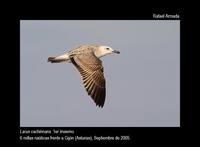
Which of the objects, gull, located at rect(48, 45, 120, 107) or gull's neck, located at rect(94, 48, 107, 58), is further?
gull's neck, located at rect(94, 48, 107, 58)

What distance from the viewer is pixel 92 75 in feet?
19.3

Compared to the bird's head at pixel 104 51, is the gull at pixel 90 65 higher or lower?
lower

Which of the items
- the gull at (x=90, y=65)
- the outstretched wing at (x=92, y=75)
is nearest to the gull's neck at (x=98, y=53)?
the gull at (x=90, y=65)

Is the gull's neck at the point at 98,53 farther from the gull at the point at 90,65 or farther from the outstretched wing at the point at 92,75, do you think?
the outstretched wing at the point at 92,75

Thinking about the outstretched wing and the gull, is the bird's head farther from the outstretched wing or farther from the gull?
the outstretched wing

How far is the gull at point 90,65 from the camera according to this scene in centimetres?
573

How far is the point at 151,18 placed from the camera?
6082mm

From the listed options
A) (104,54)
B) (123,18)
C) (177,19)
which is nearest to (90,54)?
(104,54)

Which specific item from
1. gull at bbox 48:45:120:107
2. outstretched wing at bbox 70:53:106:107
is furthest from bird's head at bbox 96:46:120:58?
outstretched wing at bbox 70:53:106:107

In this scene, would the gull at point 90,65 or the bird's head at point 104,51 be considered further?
the bird's head at point 104,51

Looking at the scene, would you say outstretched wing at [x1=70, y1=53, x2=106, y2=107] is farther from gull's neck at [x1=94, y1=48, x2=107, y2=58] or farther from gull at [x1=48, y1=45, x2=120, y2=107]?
gull's neck at [x1=94, y1=48, x2=107, y2=58]

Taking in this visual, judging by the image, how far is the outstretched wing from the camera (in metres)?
5.71

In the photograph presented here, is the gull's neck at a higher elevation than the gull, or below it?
higher
